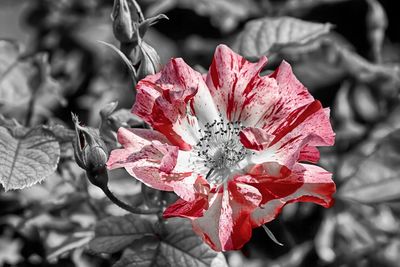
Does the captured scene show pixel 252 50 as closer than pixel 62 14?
Yes

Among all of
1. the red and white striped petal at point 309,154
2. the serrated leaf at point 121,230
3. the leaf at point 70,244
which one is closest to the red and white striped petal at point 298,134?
the red and white striped petal at point 309,154

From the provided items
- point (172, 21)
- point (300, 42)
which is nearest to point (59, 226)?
point (300, 42)

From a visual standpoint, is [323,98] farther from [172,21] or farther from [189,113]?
[189,113]

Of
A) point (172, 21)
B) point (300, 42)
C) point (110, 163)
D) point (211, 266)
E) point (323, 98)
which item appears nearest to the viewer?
point (110, 163)

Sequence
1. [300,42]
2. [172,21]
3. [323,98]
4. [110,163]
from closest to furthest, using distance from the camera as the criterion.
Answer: [110,163], [300,42], [323,98], [172,21]

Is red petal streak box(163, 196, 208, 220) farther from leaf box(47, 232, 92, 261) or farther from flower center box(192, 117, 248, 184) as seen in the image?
leaf box(47, 232, 92, 261)

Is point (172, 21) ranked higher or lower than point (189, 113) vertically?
lower
